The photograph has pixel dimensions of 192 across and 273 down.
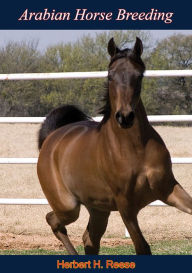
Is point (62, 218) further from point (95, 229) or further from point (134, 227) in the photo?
point (134, 227)

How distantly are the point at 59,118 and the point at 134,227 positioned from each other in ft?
6.44

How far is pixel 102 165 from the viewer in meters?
4.77

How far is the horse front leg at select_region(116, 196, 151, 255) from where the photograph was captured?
177 inches

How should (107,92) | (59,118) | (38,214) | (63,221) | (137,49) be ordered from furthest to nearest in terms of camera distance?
(38,214), (59,118), (63,221), (107,92), (137,49)

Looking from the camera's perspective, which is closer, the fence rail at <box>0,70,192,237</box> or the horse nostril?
the horse nostril

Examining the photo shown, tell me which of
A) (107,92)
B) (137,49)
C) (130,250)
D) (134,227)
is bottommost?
(130,250)

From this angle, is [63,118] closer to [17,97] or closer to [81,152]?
[81,152]

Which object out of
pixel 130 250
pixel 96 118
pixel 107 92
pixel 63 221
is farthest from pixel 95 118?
pixel 107 92

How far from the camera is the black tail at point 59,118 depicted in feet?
20.1

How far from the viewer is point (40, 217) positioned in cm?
941

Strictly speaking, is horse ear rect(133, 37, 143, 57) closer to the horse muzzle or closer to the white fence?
the horse muzzle

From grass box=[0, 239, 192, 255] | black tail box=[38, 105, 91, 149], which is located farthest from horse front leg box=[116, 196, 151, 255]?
black tail box=[38, 105, 91, 149]

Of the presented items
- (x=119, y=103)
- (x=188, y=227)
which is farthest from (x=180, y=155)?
(x=119, y=103)

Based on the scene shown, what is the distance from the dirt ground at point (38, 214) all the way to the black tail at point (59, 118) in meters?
1.31
